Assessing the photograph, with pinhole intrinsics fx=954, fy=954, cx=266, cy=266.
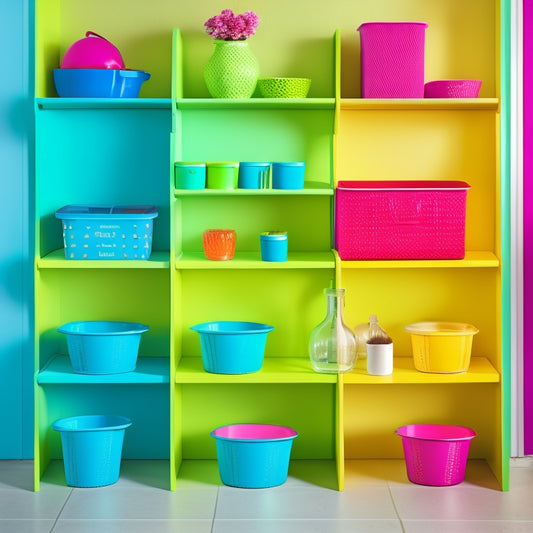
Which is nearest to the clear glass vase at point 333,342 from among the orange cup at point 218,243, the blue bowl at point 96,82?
the orange cup at point 218,243

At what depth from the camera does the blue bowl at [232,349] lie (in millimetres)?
3744

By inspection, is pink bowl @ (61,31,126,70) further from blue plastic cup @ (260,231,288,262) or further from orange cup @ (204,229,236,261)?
blue plastic cup @ (260,231,288,262)

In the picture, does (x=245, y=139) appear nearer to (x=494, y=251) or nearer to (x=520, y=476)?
(x=494, y=251)

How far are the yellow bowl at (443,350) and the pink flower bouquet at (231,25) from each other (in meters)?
1.37

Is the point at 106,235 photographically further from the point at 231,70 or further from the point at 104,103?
the point at 231,70

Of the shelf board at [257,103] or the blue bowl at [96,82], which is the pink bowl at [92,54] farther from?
the shelf board at [257,103]

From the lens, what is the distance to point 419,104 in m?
3.81

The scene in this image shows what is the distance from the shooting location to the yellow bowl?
12.5ft

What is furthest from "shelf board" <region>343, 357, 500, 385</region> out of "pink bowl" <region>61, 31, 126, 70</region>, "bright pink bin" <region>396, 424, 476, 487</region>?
"pink bowl" <region>61, 31, 126, 70</region>

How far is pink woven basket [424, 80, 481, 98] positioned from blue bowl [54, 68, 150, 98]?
45.6 inches

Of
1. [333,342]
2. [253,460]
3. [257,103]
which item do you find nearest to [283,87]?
[257,103]

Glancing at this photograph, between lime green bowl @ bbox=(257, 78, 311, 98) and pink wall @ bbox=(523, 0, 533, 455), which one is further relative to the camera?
pink wall @ bbox=(523, 0, 533, 455)

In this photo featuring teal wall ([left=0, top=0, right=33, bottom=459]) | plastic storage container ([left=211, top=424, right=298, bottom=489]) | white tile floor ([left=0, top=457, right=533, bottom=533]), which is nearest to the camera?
white tile floor ([left=0, top=457, right=533, bottom=533])

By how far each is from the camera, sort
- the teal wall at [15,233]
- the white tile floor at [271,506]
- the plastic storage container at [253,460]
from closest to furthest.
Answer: the white tile floor at [271,506], the plastic storage container at [253,460], the teal wall at [15,233]
